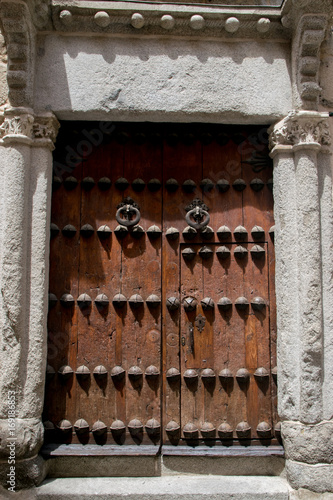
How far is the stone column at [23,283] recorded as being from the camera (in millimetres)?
2137

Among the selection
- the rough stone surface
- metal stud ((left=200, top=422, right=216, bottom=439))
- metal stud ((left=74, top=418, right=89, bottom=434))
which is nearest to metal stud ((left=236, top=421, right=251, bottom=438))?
metal stud ((left=200, top=422, right=216, bottom=439))

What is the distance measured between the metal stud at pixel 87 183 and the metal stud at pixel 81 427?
1.38 m

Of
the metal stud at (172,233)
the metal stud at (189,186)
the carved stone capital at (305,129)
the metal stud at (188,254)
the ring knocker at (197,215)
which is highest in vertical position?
the carved stone capital at (305,129)

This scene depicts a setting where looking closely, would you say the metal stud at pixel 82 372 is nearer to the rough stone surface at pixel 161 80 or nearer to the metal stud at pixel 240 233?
the metal stud at pixel 240 233

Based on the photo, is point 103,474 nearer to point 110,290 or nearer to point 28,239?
point 110,290

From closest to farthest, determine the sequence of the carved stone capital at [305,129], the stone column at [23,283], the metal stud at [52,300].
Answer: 1. the stone column at [23,283]
2. the carved stone capital at [305,129]
3. the metal stud at [52,300]

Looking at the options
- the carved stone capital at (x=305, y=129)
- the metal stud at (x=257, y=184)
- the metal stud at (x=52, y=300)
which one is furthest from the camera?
the metal stud at (x=257, y=184)

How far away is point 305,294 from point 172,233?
0.84 meters

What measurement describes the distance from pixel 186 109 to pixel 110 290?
45.4 inches

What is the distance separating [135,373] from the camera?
7.84 feet

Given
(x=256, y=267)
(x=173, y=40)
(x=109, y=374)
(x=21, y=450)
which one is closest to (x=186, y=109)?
(x=173, y=40)

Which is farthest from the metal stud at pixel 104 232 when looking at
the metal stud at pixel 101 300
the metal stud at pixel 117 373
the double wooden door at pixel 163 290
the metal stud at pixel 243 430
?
the metal stud at pixel 243 430

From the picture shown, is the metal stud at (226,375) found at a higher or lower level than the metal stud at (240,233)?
lower

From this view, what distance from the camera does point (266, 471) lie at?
2301 mm
